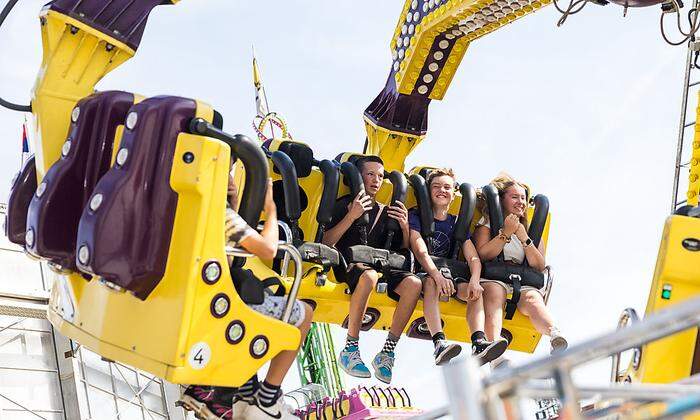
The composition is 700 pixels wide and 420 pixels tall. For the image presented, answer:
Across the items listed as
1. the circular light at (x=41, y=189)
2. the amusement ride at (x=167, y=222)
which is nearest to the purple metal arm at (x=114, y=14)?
the amusement ride at (x=167, y=222)

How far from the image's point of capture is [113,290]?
16.9 feet

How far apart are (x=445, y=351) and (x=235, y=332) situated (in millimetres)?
1683

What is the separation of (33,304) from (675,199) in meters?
9.08

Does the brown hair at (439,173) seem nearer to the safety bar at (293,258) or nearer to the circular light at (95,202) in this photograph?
the safety bar at (293,258)

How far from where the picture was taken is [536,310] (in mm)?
6816

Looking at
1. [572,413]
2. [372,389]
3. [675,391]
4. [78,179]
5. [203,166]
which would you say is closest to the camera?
[572,413]

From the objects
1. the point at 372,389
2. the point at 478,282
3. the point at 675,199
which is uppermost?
the point at 675,199

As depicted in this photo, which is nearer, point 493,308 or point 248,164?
point 248,164

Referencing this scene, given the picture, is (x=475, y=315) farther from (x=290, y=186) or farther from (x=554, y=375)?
(x=554, y=375)

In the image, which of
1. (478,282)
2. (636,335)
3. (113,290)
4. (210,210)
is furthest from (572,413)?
(478,282)

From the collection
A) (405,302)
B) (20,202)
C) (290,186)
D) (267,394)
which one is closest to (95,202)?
(20,202)

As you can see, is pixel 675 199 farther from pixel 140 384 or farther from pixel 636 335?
pixel 140 384

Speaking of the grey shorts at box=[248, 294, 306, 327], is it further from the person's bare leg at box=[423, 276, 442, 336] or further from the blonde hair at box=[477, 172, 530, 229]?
the blonde hair at box=[477, 172, 530, 229]

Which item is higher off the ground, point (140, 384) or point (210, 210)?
point (210, 210)
